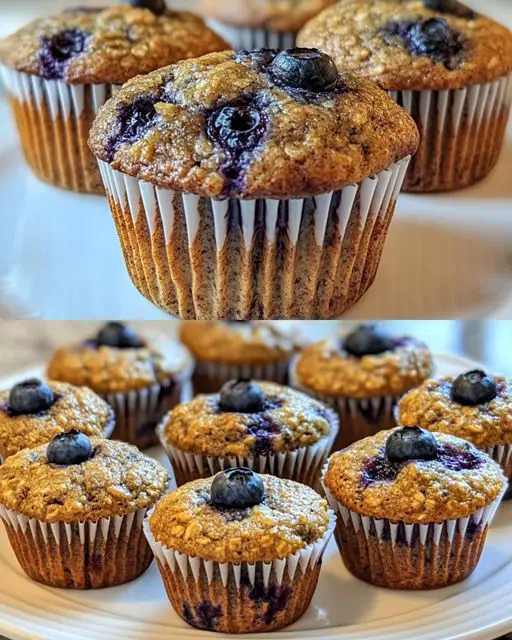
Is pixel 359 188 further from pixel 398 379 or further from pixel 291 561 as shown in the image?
pixel 398 379

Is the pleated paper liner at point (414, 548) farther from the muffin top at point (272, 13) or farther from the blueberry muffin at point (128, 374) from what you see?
the muffin top at point (272, 13)

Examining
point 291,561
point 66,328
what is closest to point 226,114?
point 291,561

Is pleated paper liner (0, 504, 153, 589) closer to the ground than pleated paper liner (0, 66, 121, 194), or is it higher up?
closer to the ground

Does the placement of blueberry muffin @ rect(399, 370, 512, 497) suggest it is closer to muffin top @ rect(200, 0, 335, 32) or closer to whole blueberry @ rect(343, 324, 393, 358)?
whole blueberry @ rect(343, 324, 393, 358)

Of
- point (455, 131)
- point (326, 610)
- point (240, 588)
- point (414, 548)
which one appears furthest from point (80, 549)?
point (455, 131)

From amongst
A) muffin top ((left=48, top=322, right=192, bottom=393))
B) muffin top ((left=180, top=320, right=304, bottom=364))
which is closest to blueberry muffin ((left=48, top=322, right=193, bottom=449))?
muffin top ((left=48, top=322, right=192, bottom=393))

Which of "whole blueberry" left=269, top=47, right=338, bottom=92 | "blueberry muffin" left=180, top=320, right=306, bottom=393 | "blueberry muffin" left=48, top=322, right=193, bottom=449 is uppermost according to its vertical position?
"whole blueberry" left=269, top=47, right=338, bottom=92
